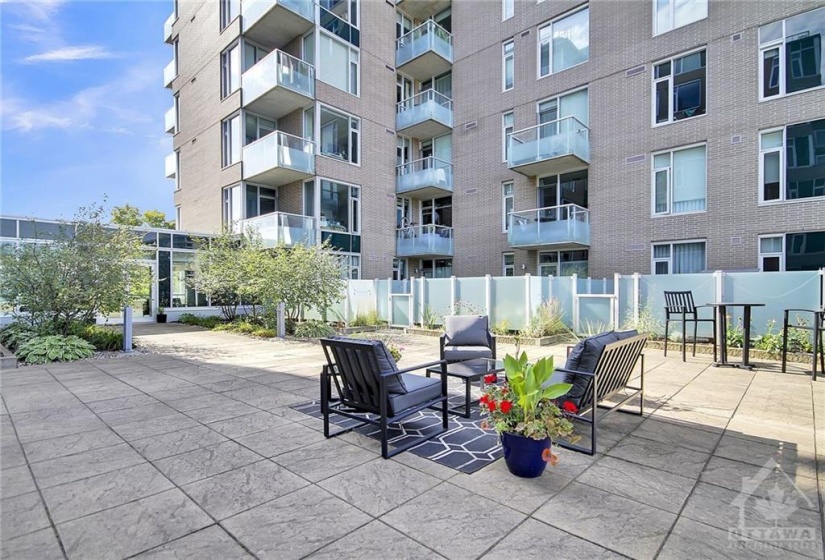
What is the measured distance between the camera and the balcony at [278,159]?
15.0m

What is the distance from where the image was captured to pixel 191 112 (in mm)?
19109

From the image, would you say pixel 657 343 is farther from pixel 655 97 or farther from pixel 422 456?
pixel 655 97

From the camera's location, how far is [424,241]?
710 inches

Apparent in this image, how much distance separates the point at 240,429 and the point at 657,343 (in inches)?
344

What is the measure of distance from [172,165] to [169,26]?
7.14 metres

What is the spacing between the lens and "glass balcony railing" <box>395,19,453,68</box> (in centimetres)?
1792

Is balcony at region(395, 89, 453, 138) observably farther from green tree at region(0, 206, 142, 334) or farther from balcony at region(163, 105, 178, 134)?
green tree at region(0, 206, 142, 334)

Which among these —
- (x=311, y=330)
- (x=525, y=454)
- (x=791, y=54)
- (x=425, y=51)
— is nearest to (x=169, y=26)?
(x=425, y=51)

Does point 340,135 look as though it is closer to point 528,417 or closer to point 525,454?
point 528,417

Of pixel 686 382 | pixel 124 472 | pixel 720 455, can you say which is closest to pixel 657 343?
pixel 686 382

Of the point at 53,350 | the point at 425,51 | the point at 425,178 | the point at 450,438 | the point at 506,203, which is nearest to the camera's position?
the point at 450,438

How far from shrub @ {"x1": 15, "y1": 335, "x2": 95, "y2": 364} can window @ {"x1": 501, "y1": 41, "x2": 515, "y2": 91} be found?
16406mm

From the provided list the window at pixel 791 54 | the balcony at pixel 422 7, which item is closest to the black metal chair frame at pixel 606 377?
the window at pixel 791 54

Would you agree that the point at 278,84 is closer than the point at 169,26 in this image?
Yes
